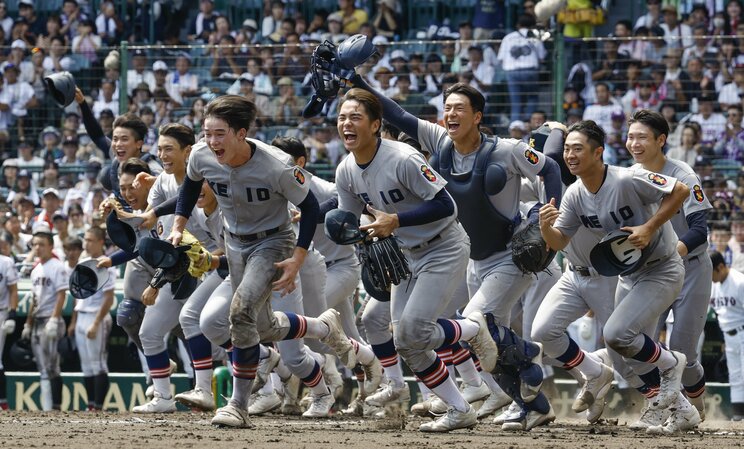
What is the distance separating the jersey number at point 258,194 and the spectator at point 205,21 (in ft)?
34.7

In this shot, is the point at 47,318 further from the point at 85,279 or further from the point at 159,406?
the point at 159,406

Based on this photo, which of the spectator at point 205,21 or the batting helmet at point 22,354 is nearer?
the batting helmet at point 22,354

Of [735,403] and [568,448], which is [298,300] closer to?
[568,448]

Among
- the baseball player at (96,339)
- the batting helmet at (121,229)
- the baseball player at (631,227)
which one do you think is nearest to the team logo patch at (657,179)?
→ the baseball player at (631,227)

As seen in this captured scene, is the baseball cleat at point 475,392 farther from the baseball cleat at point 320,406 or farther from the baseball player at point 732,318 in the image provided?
the baseball player at point 732,318

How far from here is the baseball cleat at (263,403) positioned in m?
9.60

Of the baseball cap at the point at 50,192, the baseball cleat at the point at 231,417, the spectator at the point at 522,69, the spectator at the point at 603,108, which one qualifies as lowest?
the baseball cleat at the point at 231,417

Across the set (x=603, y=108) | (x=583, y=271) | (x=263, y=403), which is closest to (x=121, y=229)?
(x=263, y=403)

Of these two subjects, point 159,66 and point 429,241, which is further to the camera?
point 159,66

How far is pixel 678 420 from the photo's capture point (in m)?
8.17

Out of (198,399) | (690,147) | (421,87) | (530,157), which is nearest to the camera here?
(530,157)

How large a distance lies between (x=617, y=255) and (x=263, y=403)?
10.3ft

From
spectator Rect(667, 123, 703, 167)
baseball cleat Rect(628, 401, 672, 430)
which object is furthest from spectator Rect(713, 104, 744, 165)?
baseball cleat Rect(628, 401, 672, 430)

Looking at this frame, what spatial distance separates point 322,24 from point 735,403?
825cm
